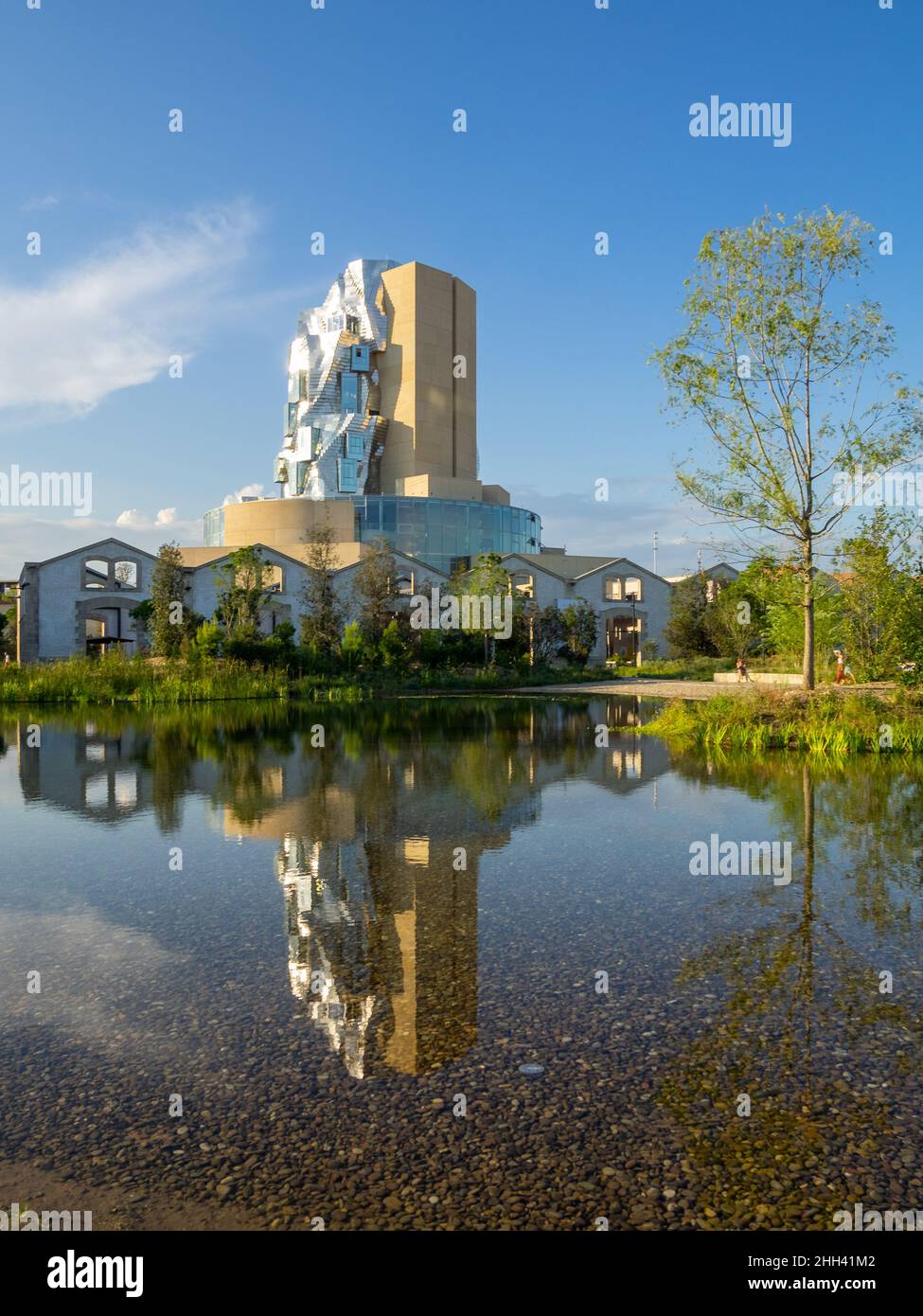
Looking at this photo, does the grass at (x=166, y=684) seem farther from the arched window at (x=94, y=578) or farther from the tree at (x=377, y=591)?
A: the arched window at (x=94, y=578)

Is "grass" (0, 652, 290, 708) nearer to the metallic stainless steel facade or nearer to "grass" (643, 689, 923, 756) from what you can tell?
"grass" (643, 689, 923, 756)

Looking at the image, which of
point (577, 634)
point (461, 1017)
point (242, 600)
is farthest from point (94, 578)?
point (461, 1017)

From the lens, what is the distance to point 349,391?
84000mm

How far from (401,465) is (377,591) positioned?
3992 cm

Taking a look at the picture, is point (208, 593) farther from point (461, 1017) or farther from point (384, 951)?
point (461, 1017)

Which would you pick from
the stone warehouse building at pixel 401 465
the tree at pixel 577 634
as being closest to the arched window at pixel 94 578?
the stone warehouse building at pixel 401 465

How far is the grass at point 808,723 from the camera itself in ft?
58.3

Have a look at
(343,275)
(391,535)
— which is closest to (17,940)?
(391,535)

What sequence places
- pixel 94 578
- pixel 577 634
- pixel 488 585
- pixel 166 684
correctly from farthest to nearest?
pixel 94 578 → pixel 577 634 → pixel 488 585 → pixel 166 684

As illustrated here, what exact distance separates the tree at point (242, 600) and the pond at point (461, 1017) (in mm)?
28648

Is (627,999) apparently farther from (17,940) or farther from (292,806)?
(292,806)

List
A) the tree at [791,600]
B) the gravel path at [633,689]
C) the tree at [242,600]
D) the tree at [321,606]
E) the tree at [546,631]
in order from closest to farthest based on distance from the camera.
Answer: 1. the tree at [791,600]
2. the gravel path at [633,689]
3. the tree at [242,600]
4. the tree at [321,606]
5. the tree at [546,631]

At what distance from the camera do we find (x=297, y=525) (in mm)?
73875

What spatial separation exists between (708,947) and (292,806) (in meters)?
6.63
